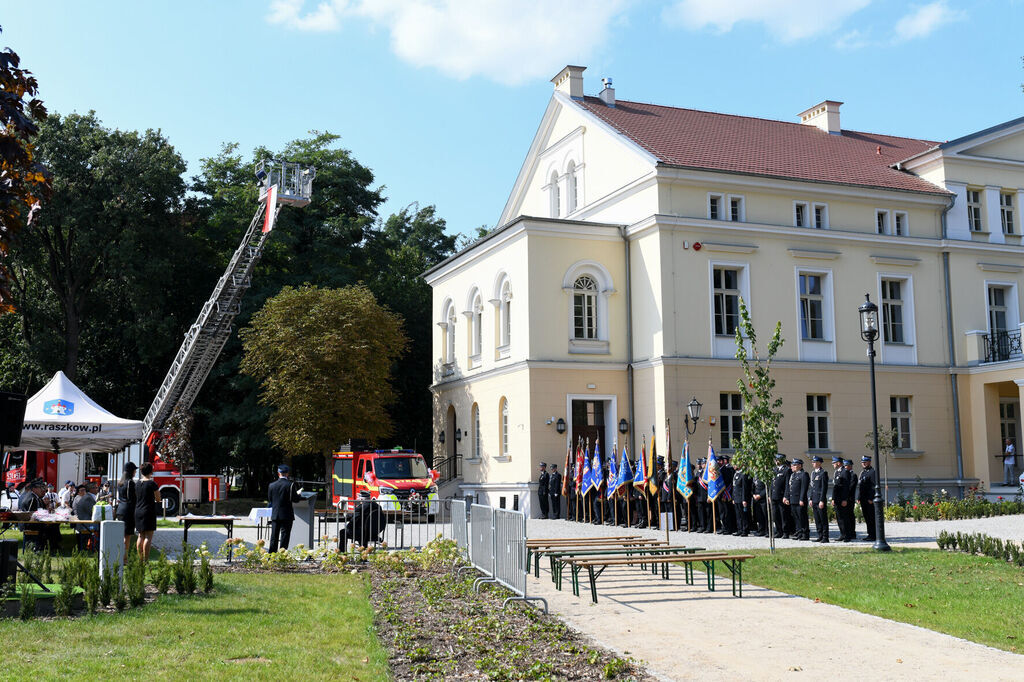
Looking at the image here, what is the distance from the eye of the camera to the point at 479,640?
30.1 ft

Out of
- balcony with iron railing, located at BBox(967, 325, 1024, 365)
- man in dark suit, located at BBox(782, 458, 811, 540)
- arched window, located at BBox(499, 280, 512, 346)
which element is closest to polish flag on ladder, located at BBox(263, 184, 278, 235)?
arched window, located at BBox(499, 280, 512, 346)

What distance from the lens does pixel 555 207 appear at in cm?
3641

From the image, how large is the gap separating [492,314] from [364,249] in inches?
504

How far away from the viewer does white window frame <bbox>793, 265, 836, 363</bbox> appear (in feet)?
102

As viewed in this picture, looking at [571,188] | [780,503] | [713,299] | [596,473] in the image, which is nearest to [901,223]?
[713,299]

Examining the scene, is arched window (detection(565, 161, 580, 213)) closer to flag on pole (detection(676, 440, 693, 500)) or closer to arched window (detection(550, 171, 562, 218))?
arched window (detection(550, 171, 562, 218))

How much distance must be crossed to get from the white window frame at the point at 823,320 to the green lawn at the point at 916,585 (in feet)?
46.5

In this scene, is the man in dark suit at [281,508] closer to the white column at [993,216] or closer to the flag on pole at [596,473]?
the flag on pole at [596,473]

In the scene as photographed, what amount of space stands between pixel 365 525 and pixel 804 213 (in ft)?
66.4

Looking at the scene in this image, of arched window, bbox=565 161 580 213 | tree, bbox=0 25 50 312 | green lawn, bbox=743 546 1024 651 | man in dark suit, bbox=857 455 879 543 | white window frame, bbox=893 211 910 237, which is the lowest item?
green lawn, bbox=743 546 1024 651

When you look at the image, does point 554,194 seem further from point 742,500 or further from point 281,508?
point 281,508

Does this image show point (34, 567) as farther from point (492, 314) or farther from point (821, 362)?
point (821, 362)

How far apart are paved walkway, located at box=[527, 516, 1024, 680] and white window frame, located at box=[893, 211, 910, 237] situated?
22977 millimetres

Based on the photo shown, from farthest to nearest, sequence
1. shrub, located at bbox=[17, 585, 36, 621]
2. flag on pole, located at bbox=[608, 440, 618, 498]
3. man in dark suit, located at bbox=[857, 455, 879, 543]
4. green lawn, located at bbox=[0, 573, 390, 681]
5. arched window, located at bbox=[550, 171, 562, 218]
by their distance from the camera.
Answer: arched window, located at bbox=[550, 171, 562, 218], flag on pole, located at bbox=[608, 440, 618, 498], man in dark suit, located at bbox=[857, 455, 879, 543], shrub, located at bbox=[17, 585, 36, 621], green lawn, located at bbox=[0, 573, 390, 681]
